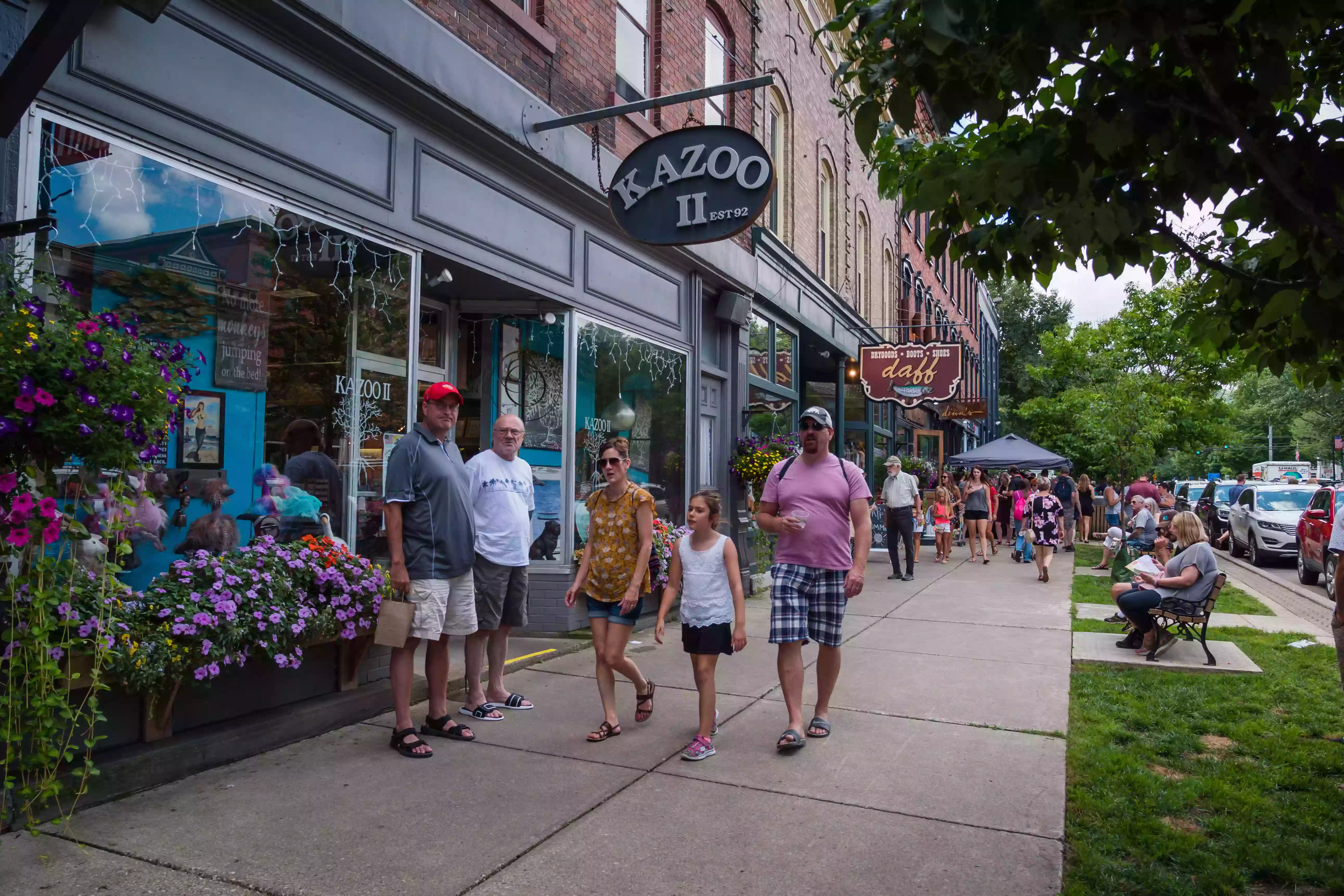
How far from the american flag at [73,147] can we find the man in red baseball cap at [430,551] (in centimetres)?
190

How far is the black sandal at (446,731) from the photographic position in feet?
17.2

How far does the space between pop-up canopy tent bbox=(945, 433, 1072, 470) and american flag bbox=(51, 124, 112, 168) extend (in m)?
18.1

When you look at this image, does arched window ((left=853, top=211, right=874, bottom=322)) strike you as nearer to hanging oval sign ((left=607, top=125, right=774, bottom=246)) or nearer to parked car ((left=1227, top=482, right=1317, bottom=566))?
parked car ((left=1227, top=482, right=1317, bottom=566))

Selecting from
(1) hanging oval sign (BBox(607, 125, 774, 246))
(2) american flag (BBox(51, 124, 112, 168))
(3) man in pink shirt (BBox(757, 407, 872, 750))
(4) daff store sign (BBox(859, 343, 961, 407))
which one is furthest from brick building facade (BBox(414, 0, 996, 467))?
(2) american flag (BBox(51, 124, 112, 168))

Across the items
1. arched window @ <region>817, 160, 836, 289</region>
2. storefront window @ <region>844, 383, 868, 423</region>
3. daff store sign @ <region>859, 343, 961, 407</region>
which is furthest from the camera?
storefront window @ <region>844, 383, 868, 423</region>

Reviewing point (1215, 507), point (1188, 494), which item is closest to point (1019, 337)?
point (1188, 494)

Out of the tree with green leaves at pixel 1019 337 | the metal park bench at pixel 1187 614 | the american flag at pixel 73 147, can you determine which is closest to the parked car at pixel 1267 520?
the metal park bench at pixel 1187 614

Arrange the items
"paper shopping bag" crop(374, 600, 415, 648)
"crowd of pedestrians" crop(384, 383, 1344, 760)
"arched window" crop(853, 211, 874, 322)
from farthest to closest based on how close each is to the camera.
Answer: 1. "arched window" crop(853, 211, 874, 322)
2. "crowd of pedestrians" crop(384, 383, 1344, 760)
3. "paper shopping bag" crop(374, 600, 415, 648)

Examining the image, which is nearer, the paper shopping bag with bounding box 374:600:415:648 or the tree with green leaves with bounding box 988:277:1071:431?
the paper shopping bag with bounding box 374:600:415:648

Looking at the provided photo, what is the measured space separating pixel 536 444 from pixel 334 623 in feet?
12.5

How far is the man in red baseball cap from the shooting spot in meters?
4.96

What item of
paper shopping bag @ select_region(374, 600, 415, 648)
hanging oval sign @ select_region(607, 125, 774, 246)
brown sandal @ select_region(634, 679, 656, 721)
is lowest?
brown sandal @ select_region(634, 679, 656, 721)

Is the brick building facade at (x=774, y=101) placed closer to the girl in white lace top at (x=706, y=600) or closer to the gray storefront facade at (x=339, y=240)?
the gray storefront facade at (x=339, y=240)

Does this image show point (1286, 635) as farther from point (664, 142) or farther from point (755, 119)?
point (755, 119)
